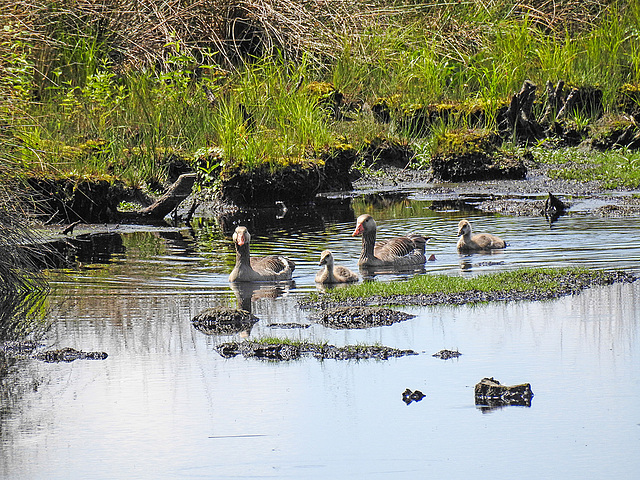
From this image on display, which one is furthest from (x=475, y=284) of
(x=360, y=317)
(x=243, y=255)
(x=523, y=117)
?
(x=523, y=117)

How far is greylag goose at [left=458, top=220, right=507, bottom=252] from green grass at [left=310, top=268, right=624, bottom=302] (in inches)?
79.0

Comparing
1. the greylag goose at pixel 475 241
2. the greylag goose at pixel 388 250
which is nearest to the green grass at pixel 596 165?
the greylag goose at pixel 475 241

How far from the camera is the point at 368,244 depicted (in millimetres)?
13219

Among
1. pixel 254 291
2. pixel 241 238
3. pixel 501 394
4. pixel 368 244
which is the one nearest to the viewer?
pixel 501 394

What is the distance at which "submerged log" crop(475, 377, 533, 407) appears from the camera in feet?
23.9

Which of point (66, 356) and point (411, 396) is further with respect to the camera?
point (66, 356)

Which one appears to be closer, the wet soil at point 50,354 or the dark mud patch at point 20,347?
the wet soil at point 50,354

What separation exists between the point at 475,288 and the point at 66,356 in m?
4.00

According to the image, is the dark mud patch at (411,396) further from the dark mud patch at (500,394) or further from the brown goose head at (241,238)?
the brown goose head at (241,238)

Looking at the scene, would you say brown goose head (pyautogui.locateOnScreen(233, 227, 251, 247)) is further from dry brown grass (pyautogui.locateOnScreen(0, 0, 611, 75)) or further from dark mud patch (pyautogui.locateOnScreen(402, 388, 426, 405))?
dry brown grass (pyautogui.locateOnScreen(0, 0, 611, 75))

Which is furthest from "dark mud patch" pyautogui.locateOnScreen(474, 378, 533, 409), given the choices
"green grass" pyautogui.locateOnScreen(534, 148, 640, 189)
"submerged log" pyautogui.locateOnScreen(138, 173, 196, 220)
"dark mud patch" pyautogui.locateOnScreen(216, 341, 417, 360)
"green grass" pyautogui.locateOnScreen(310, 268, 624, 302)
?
"green grass" pyautogui.locateOnScreen(534, 148, 640, 189)

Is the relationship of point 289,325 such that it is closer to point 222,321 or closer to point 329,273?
point 222,321

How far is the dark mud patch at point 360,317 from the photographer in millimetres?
9641

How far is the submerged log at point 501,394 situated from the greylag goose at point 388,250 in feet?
18.5
